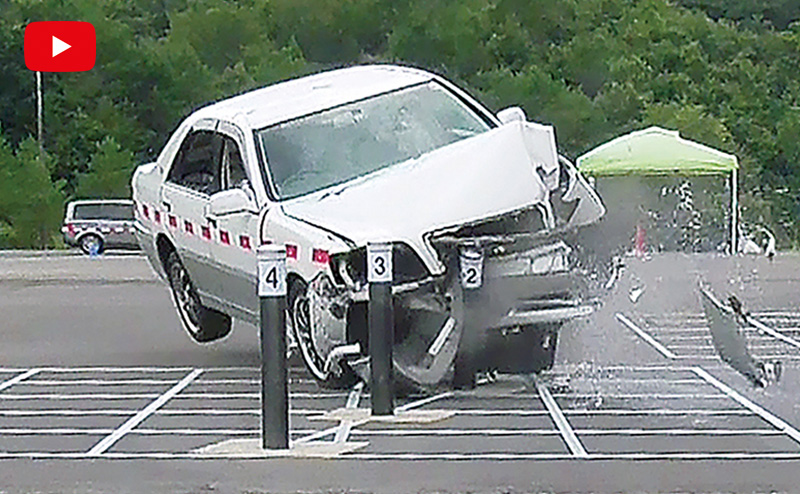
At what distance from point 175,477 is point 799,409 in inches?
175

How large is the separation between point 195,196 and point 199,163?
0.43 meters

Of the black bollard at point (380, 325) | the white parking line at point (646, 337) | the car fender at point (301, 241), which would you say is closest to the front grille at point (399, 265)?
the car fender at point (301, 241)

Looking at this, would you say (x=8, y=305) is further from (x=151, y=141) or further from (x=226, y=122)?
(x=151, y=141)

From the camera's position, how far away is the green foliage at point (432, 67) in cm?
5094

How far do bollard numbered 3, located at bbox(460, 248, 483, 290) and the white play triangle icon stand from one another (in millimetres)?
49665

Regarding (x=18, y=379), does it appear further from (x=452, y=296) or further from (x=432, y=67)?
(x=432, y=67)

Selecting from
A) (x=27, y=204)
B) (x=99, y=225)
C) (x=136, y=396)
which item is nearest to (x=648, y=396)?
(x=136, y=396)

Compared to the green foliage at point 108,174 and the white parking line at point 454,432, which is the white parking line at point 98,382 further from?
the green foliage at point 108,174

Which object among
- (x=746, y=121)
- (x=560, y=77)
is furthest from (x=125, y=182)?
(x=746, y=121)

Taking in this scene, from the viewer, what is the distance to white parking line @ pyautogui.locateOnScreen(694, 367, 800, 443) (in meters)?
10.4

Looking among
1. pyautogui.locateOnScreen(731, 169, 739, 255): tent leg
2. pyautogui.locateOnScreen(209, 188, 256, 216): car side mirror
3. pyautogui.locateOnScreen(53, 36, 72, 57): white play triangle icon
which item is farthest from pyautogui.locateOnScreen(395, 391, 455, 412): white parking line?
pyautogui.locateOnScreen(53, 36, 72, 57): white play triangle icon

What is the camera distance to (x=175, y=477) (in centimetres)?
878

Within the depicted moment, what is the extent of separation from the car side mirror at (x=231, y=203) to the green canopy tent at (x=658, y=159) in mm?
17396

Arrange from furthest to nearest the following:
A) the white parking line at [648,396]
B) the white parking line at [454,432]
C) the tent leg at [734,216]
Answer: the tent leg at [734,216]
the white parking line at [648,396]
the white parking line at [454,432]
